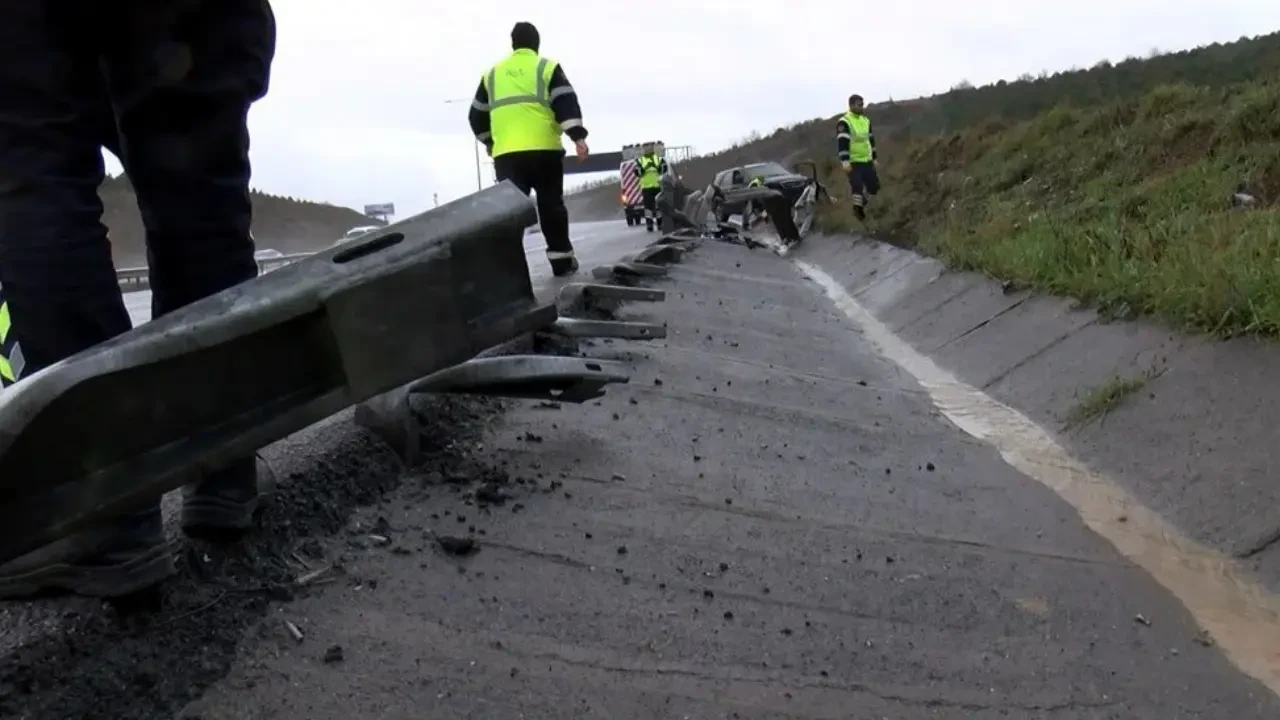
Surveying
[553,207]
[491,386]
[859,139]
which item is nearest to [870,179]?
[859,139]

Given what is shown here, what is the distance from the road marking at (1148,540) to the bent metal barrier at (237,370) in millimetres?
1891

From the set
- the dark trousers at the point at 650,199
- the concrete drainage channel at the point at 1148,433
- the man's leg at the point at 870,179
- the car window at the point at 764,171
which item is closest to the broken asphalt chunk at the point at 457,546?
the concrete drainage channel at the point at 1148,433

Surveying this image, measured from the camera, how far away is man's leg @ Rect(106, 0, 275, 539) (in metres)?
2.16

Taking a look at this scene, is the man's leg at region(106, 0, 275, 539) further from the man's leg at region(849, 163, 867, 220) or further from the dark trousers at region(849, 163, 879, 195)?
the dark trousers at region(849, 163, 879, 195)

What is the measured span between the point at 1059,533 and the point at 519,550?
1698mm

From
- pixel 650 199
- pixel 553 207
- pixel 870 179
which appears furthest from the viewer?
pixel 650 199

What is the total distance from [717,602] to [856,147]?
15.4m

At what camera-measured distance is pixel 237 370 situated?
203cm

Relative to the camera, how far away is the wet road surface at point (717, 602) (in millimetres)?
2068

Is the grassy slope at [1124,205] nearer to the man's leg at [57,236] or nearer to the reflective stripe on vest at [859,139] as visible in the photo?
the reflective stripe on vest at [859,139]

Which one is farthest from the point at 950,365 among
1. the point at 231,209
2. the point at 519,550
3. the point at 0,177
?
the point at 0,177

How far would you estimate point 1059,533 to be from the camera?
11.0 feet

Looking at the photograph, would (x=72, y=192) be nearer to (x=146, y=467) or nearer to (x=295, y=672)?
(x=146, y=467)

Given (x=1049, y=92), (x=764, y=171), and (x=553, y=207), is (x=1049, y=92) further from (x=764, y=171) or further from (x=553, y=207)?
(x=553, y=207)
